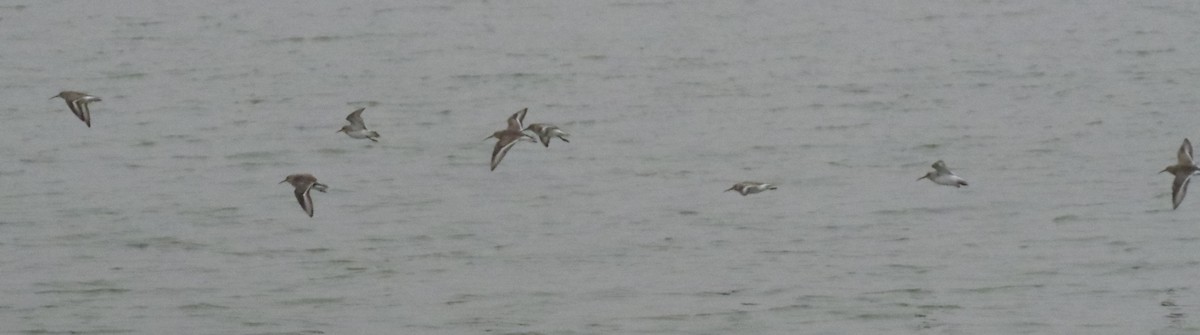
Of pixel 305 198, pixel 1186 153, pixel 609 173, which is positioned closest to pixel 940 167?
pixel 1186 153

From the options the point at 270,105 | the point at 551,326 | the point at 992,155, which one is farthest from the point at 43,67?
the point at 551,326

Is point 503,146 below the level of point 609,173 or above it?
above

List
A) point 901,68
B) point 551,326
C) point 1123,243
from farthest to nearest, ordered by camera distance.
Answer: point 901,68 < point 1123,243 < point 551,326

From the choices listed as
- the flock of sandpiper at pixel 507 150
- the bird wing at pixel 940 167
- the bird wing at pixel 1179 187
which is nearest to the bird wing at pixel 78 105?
the flock of sandpiper at pixel 507 150

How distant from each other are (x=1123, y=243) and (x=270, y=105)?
12908 millimetres

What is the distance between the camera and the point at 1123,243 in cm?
2008

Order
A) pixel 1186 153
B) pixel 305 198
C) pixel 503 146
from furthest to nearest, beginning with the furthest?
1. pixel 503 146
2. pixel 1186 153
3. pixel 305 198

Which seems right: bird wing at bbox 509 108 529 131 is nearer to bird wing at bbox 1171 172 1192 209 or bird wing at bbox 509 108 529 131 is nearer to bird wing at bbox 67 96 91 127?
bird wing at bbox 67 96 91 127

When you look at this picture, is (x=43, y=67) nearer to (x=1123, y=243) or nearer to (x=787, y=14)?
(x=787, y=14)

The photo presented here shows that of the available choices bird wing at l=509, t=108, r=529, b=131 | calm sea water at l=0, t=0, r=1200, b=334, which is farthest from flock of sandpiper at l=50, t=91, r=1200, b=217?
calm sea water at l=0, t=0, r=1200, b=334

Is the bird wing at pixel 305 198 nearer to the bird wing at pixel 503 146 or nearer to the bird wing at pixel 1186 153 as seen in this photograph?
the bird wing at pixel 503 146

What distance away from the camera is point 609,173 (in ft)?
78.2

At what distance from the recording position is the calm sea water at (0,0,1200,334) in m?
18.3

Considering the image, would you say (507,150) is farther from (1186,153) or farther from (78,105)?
(1186,153)
